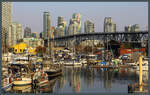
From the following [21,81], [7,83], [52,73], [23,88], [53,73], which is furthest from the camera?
[53,73]

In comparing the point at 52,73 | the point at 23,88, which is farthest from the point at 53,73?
the point at 23,88

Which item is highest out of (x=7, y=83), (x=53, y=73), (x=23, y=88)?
(x=7, y=83)

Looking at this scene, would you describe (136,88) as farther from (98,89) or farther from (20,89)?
(20,89)

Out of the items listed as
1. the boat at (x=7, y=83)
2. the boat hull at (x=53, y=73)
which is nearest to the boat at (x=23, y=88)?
the boat at (x=7, y=83)

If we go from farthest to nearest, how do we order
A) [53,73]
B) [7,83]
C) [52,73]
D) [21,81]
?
[53,73] → [52,73] → [21,81] → [7,83]

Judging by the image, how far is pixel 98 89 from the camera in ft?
95.9

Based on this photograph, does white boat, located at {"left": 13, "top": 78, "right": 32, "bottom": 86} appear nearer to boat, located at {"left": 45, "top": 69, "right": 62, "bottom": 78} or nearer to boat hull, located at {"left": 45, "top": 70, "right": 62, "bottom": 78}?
boat, located at {"left": 45, "top": 69, "right": 62, "bottom": 78}

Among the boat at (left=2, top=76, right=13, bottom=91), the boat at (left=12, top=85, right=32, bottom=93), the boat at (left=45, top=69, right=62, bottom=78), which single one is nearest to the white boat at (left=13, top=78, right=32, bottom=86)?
the boat at (left=12, top=85, right=32, bottom=93)

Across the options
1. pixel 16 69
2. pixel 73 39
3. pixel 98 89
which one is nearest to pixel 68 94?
pixel 98 89

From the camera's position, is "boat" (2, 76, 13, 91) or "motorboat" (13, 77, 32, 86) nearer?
"boat" (2, 76, 13, 91)

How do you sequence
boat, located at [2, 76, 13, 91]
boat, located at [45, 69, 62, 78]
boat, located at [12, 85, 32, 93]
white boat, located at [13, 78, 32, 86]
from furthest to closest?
boat, located at [45, 69, 62, 78]
white boat, located at [13, 78, 32, 86]
boat, located at [12, 85, 32, 93]
boat, located at [2, 76, 13, 91]

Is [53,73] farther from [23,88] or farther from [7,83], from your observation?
[7,83]

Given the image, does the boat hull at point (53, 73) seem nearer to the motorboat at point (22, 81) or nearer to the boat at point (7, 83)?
the motorboat at point (22, 81)

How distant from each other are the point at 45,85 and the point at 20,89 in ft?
13.1
